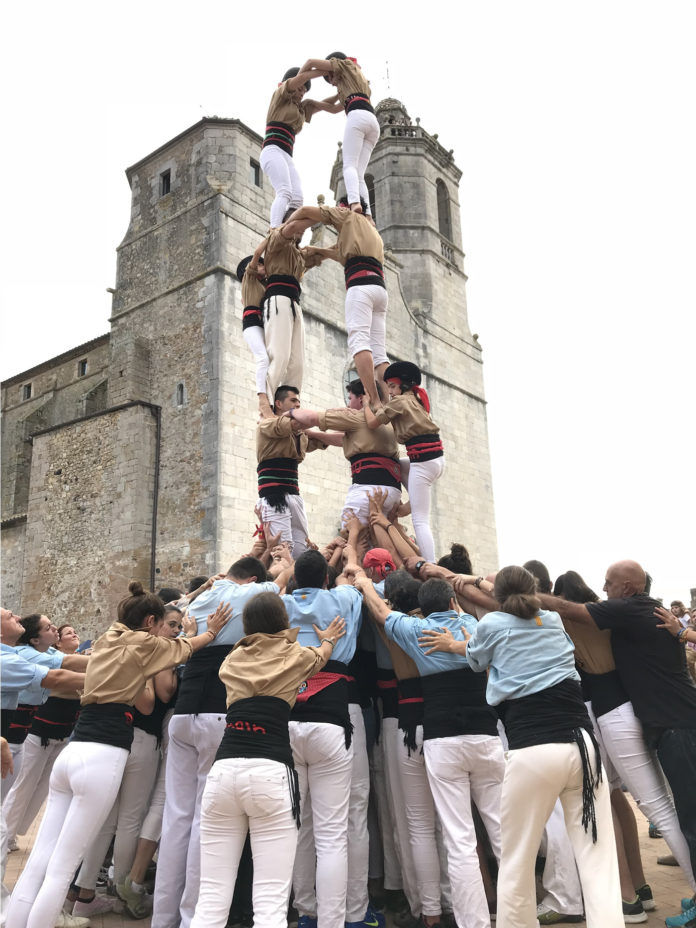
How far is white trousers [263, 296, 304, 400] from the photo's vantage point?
8172 mm

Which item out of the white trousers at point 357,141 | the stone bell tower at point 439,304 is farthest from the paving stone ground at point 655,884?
the stone bell tower at point 439,304

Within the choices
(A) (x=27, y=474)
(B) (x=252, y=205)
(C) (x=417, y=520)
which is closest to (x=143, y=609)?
(C) (x=417, y=520)

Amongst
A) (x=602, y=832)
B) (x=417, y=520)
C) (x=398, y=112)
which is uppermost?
(x=398, y=112)

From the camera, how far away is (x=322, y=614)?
4.52 meters

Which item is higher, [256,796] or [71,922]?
[256,796]

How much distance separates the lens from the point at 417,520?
7.29 metres

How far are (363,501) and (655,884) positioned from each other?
3.94 m

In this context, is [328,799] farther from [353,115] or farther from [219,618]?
[353,115]

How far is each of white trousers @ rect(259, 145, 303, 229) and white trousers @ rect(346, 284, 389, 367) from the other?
1.42 meters

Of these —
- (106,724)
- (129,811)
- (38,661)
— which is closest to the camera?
(106,724)

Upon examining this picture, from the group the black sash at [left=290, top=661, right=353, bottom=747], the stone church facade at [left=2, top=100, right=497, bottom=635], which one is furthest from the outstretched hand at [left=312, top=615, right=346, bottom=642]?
the stone church facade at [left=2, top=100, right=497, bottom=635]

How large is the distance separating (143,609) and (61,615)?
15027 mm

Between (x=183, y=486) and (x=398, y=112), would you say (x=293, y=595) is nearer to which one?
(x=183, y=486)

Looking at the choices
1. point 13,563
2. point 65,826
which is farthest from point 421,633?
point 13,563
